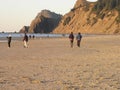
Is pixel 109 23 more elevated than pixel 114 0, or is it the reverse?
pixel 114 0

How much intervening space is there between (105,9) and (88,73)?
564ft

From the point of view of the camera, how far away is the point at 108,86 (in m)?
11.9

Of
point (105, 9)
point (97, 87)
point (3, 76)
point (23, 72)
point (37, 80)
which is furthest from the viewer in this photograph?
point (105, 9)

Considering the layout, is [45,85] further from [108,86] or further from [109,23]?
[109,23]

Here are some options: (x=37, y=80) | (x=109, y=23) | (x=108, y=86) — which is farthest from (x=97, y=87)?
(x=109, y=23)

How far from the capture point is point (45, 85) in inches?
485

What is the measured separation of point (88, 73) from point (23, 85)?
3.75 meters

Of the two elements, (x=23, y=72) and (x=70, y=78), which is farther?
(x=23, y=72)

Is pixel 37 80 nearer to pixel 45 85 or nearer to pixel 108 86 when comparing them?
pixel 45 85

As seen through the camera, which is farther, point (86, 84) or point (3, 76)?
point (3, 76)

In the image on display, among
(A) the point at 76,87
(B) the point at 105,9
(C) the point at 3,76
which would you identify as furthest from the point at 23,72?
(B) the point at 105,9

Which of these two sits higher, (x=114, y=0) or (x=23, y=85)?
(x=114, y=0)

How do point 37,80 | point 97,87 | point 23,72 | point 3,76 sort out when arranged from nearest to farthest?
point 97,87 < point 37,80 < point 3,76 < point 23,72

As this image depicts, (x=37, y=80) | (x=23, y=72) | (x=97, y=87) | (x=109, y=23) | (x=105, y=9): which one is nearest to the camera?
(x=97, y=87)
